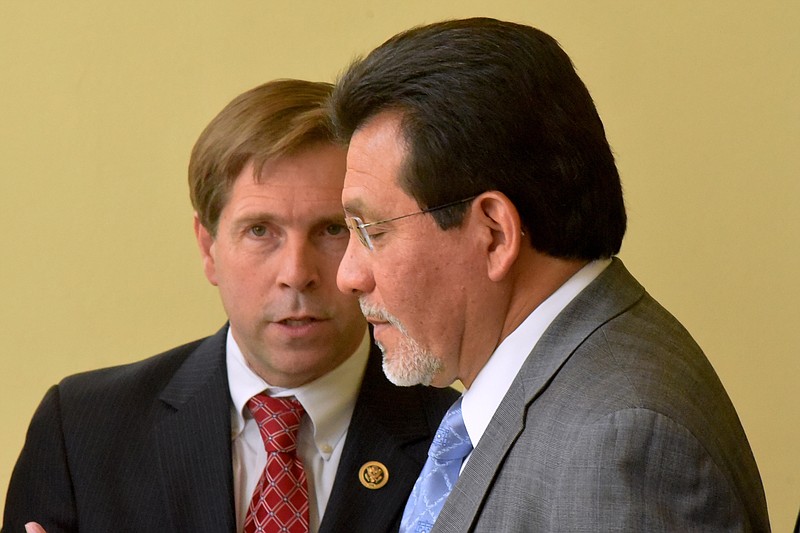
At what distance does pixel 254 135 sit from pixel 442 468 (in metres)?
0.66

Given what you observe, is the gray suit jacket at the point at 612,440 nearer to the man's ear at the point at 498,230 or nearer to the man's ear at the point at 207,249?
the man's ear at the point at 498,230

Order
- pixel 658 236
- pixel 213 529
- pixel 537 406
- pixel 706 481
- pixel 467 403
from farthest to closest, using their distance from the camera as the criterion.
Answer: pixel 658 236 < pixel 213 529 < pixel 467 403 < pixel 537 406 < pixel 706 481

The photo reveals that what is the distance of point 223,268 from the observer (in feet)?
6.08

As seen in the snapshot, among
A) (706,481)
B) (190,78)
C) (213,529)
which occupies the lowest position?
(213,529)

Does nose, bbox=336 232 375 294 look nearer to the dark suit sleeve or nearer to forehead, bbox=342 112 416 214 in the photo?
forehead, bbox=342 112 416 214

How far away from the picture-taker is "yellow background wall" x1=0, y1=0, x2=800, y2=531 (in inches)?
96.9

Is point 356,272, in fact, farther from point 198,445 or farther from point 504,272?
point 198,445

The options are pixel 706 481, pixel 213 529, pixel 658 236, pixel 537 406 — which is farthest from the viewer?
pixel 658 236

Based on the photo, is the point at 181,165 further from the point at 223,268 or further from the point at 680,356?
the point at 680,356

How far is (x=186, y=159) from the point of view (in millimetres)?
2621

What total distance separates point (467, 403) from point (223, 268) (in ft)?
2.05

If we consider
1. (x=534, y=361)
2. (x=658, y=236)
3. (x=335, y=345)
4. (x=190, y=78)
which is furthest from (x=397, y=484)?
(x=190, y=78)

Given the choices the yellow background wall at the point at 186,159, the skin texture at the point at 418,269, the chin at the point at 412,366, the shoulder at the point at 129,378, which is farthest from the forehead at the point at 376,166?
the yellow background wall at the point at 186,159

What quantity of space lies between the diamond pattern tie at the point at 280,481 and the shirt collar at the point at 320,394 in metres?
0.03
